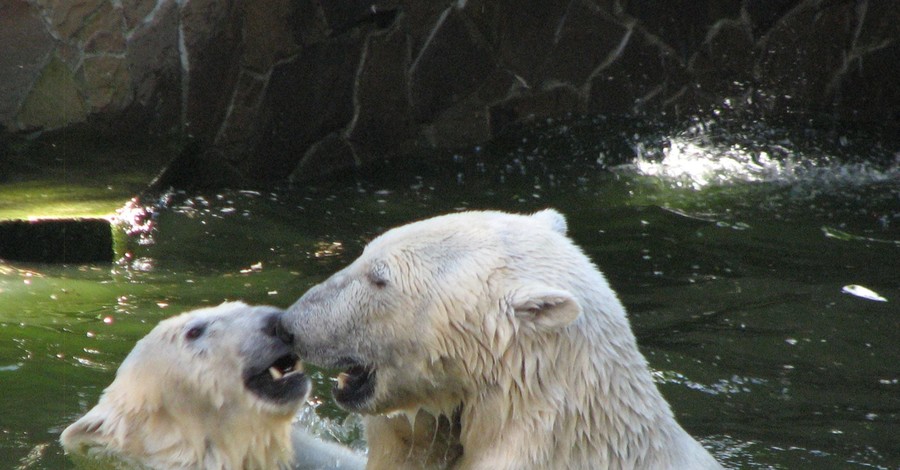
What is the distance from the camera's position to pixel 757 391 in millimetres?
5254

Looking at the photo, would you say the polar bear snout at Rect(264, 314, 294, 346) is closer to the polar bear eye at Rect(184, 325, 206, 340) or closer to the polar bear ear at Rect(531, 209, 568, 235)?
the polar bear eye at Rect(184, 325, 206, 340)

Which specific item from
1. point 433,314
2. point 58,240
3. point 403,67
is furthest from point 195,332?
point 403,67

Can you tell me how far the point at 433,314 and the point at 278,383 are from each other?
0.89 m

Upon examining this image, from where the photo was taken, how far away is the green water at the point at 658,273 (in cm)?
498

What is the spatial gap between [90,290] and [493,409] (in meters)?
3.62

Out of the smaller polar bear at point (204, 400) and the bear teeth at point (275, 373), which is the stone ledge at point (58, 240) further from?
the bear teeth at point (275, 373)

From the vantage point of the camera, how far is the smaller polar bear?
12.5ft

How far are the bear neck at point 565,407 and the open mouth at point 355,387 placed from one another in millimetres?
268

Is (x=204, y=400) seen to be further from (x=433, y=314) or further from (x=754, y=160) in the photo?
(x=754, y=160)

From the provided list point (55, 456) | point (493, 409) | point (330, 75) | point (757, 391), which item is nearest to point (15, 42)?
point (330, 75)

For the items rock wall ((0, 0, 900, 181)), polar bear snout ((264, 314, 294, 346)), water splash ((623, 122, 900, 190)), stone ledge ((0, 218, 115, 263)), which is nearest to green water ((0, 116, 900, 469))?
water splash ((623, 122, 900, 190))

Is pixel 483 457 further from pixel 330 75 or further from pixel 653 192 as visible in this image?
pixel 330 75

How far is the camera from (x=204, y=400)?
3.88 m

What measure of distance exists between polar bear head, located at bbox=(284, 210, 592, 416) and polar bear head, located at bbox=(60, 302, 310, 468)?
2.04ft
